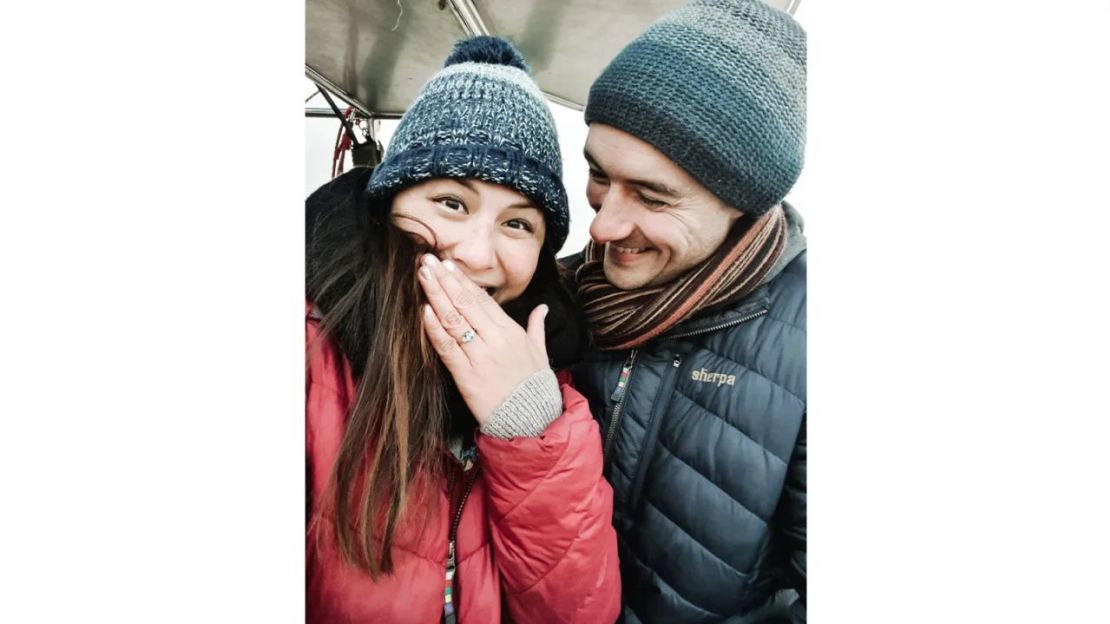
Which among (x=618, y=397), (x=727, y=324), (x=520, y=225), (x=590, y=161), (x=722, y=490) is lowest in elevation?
(x=722, y=490)

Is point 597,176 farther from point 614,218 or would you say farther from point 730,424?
point 730,424

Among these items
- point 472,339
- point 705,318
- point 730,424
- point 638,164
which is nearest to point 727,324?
point 705,318

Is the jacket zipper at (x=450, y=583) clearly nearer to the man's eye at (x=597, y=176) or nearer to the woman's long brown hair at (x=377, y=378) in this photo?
the woman's long brown hair at (x=377, y=378)

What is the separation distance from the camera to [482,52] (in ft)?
1.81

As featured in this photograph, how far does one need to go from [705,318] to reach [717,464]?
0.20 meters

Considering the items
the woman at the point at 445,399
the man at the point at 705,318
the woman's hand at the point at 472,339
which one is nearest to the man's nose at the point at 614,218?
the man at the point at 705,318

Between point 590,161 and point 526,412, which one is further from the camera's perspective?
point 590,161

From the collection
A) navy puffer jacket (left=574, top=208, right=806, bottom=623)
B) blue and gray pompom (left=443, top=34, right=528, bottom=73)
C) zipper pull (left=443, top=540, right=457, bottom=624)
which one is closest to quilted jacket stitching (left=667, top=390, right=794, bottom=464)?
navy puffer jacket (left=574, top=208, right=806, bottom=623)

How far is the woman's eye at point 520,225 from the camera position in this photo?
534 mm
